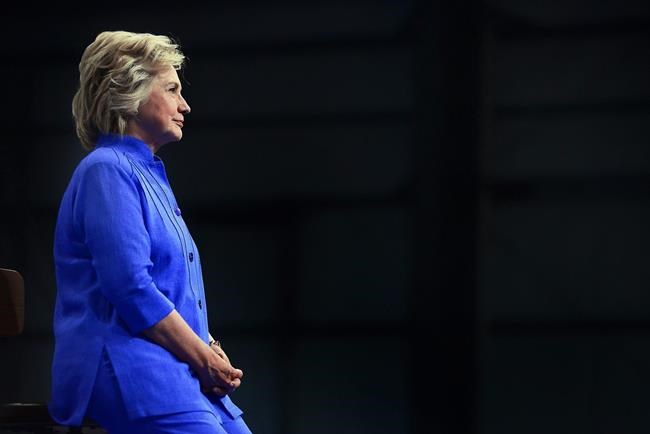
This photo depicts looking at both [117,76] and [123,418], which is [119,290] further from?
[117,76]

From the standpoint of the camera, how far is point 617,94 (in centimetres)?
479

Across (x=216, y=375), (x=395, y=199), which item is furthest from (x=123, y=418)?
(x=395, y=199)

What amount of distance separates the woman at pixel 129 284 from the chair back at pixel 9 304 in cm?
16

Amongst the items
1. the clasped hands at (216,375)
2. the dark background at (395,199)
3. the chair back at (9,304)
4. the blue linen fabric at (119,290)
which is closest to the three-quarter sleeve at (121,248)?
the blue linen fabric at (119,290)

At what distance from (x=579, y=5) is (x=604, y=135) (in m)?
0.56

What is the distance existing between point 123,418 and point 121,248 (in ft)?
0.87

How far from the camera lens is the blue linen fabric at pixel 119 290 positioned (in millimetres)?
1786

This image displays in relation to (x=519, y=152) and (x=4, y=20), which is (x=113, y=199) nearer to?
(x=519, y=152)

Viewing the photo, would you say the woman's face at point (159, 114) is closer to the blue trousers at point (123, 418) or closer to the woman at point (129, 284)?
the woman at point (129, 284)

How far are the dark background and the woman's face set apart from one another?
282 cm

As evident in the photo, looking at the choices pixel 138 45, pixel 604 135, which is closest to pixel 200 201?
pixel 604 135

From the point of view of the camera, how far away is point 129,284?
1.78 m

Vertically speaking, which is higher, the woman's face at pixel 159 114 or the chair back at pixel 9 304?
the woman's face at pixel 159 114

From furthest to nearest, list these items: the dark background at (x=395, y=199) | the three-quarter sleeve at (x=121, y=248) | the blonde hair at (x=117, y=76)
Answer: the dark background at (x=395, y=199) < the blonde hair at (x=117, y=76) < the three-quarter sleeve at (x=121, y=248)
